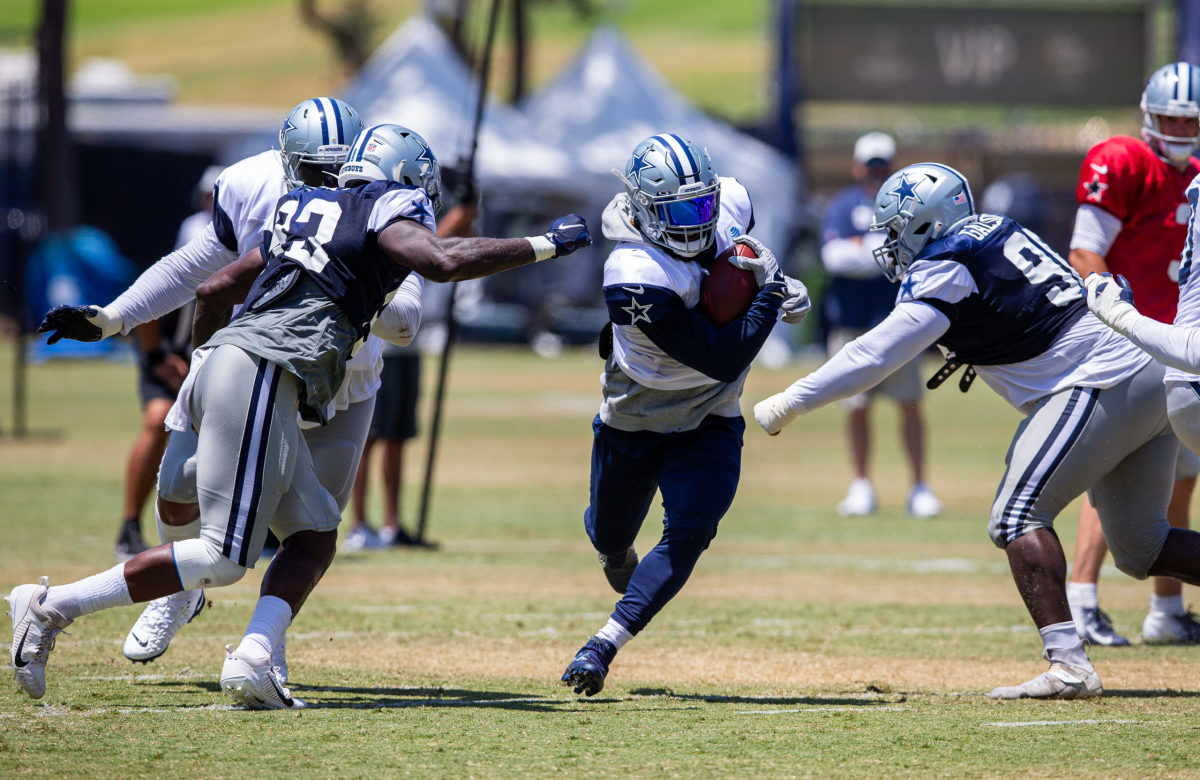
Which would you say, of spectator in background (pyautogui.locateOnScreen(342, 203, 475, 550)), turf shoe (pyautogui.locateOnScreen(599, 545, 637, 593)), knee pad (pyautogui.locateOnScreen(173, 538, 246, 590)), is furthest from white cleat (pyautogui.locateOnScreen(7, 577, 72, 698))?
spectator in background (pyautogui.locateOnScreen(342, 203, 475, 550))

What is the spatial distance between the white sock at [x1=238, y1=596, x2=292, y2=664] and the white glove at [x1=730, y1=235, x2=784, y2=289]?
1924 mm

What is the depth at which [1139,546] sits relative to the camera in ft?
18.7

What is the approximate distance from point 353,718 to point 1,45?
5297 centimetres

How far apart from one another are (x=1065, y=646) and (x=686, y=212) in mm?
1989

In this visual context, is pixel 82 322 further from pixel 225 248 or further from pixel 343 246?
pixel 343 246

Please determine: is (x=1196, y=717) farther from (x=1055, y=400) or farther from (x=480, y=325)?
(x=480, y=325)

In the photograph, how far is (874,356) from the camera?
5.46 metres

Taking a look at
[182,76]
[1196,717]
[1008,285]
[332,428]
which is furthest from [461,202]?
[182,76]

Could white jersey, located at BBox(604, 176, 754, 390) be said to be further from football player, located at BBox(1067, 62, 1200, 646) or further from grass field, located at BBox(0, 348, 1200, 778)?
football player, located at BBox(1067, 62, 1200, 646)

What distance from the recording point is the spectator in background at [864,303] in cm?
1126

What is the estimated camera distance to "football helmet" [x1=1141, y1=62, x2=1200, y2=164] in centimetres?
679

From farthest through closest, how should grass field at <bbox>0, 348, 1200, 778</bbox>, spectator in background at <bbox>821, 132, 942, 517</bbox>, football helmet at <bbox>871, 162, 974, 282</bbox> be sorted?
1. spectator in background at <bbox>821, 132, 942, 517</bbox>
2. football helmet at <bbox>871, 162, 974, 282</bbox>
3. grass field at <bbox>0, 348, 1200, 778</bbox>

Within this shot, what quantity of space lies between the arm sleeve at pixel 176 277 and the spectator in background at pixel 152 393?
9.58 feet

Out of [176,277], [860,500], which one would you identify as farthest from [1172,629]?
[860,500]
